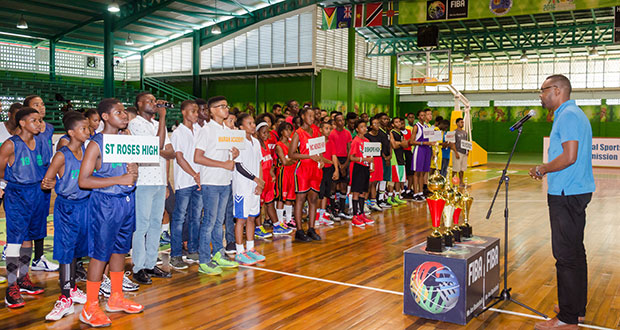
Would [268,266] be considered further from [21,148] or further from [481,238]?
[21,148]

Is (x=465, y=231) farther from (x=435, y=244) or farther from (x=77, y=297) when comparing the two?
(x=77, y=297)

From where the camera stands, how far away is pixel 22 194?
13.6 feet

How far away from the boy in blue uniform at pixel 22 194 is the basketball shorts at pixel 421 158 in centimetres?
741

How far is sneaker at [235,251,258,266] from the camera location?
17.1 ft

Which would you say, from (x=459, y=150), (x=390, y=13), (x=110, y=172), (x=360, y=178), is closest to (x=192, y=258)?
(x=110, y=172)

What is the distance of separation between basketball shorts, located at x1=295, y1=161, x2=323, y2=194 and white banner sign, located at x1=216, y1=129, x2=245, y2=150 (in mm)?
1505

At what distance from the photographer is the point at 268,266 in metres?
5.19

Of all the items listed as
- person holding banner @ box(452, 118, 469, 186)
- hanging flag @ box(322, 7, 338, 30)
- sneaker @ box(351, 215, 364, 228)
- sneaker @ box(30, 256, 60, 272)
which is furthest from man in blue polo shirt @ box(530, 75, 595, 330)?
hanging flag @ box(322, 7, 338, 30)

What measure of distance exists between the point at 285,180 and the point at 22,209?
3609 mm

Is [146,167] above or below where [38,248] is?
above

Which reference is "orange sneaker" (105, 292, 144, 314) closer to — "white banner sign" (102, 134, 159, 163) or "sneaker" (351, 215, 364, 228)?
"white banner sign" (102, 134, 159, 163)

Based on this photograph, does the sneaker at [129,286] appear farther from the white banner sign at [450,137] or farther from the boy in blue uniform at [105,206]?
the white banner sign at [450,137]

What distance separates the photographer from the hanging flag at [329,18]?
17.3 metres

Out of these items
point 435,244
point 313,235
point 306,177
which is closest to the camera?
point 435,244
